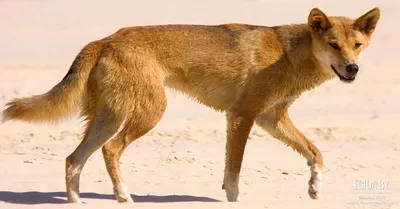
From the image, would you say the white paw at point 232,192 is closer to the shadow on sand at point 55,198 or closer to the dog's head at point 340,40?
the shadow on sand at point 55,198

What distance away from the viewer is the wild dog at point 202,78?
854cm

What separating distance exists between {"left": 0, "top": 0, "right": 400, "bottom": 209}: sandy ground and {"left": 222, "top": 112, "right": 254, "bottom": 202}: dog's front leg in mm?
177

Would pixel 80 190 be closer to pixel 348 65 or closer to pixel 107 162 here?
pixel 107 162

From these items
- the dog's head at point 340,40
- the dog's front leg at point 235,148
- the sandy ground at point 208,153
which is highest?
the dog's head at point 340,40

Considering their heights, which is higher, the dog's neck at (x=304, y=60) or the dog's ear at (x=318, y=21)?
the dog's ear at (x=318, y=21)

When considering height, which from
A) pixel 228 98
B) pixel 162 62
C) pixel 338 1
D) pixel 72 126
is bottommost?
pixel 338 1

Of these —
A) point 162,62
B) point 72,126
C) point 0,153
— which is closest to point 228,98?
point 162,62

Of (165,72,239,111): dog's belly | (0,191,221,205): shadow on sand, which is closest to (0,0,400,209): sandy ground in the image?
(0,191,221,205): shadow on sand

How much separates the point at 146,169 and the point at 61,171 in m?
1.00

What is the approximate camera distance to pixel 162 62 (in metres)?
8.80

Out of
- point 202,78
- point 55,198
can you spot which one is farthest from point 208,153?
point 55,198

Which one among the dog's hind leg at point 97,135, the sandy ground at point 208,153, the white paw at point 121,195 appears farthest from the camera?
the sandy ground at point 208,153

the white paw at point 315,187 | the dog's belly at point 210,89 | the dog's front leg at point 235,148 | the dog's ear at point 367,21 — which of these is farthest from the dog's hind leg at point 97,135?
the dog's ear at point 367,21

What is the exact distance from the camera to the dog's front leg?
8.86 m
